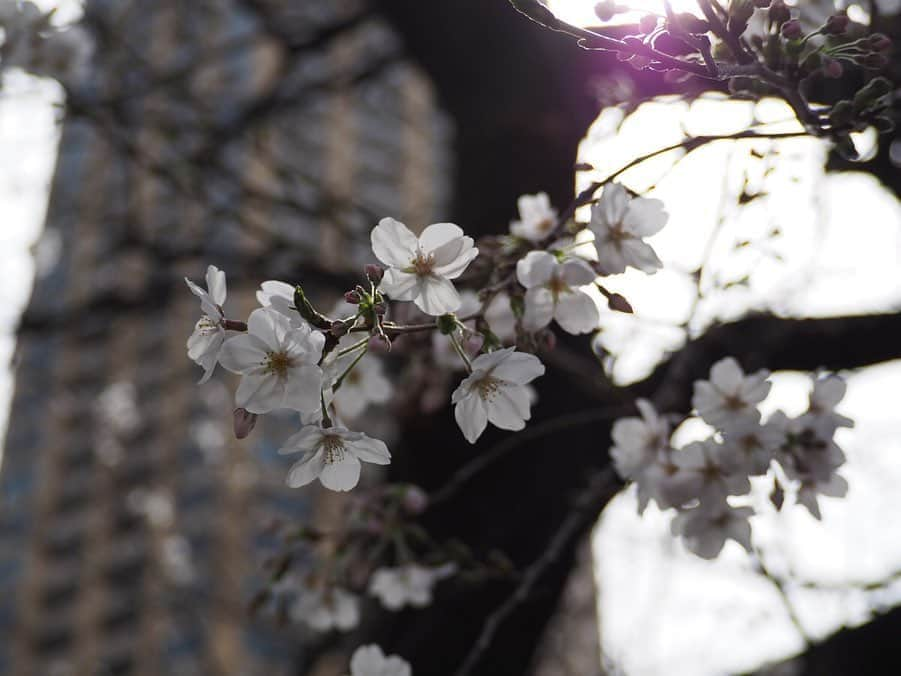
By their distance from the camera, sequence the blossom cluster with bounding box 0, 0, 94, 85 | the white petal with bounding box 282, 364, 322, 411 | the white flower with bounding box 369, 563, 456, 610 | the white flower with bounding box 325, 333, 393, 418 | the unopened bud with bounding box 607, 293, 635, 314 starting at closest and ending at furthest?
the white petal with bounding box 282, 364, 322, 411 → the unopened bud with bounding box 607, 293, 635, 314 → the white flower with bounding box 325, 333, 393, 418 → the white flower with bounding box 369, 563, 456, 610 → the blossom cluster with bounding box 0, 0, 94, 85

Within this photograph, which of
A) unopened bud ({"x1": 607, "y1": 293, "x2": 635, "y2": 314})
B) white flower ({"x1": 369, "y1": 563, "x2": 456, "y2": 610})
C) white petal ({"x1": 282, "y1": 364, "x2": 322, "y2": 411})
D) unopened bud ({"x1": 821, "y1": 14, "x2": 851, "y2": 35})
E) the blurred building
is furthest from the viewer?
the blurred building

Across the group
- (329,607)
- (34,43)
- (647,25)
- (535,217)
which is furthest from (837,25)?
(34,43)

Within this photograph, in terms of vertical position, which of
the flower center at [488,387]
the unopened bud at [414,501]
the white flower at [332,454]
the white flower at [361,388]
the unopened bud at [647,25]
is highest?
the unopened bud at [647,25]

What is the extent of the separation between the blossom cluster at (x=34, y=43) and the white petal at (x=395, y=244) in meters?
1.41

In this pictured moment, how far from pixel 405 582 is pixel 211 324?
0.74 m

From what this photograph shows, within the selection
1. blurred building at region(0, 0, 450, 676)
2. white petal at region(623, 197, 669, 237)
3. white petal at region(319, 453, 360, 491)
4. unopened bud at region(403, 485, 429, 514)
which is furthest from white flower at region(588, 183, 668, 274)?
blurred building at region(0, 0, 450, 676)

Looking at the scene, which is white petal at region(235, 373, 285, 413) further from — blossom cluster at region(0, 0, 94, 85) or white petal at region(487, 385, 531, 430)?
blossom cluster at region(0, 0, 94, 85)

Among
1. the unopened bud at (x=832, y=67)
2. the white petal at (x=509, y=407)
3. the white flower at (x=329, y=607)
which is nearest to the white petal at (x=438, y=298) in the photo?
the white petal at (x=509, y=407)

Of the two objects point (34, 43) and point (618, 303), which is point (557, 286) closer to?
point (618, 303)

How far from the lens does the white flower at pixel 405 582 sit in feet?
4.87

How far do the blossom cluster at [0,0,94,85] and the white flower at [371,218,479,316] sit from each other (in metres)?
1.42

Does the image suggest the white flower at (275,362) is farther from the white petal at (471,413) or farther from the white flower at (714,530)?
the white flower at (714,530)

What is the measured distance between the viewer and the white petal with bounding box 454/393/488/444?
0.92 metres

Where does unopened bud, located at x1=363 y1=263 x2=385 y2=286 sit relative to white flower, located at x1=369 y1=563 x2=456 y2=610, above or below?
above
